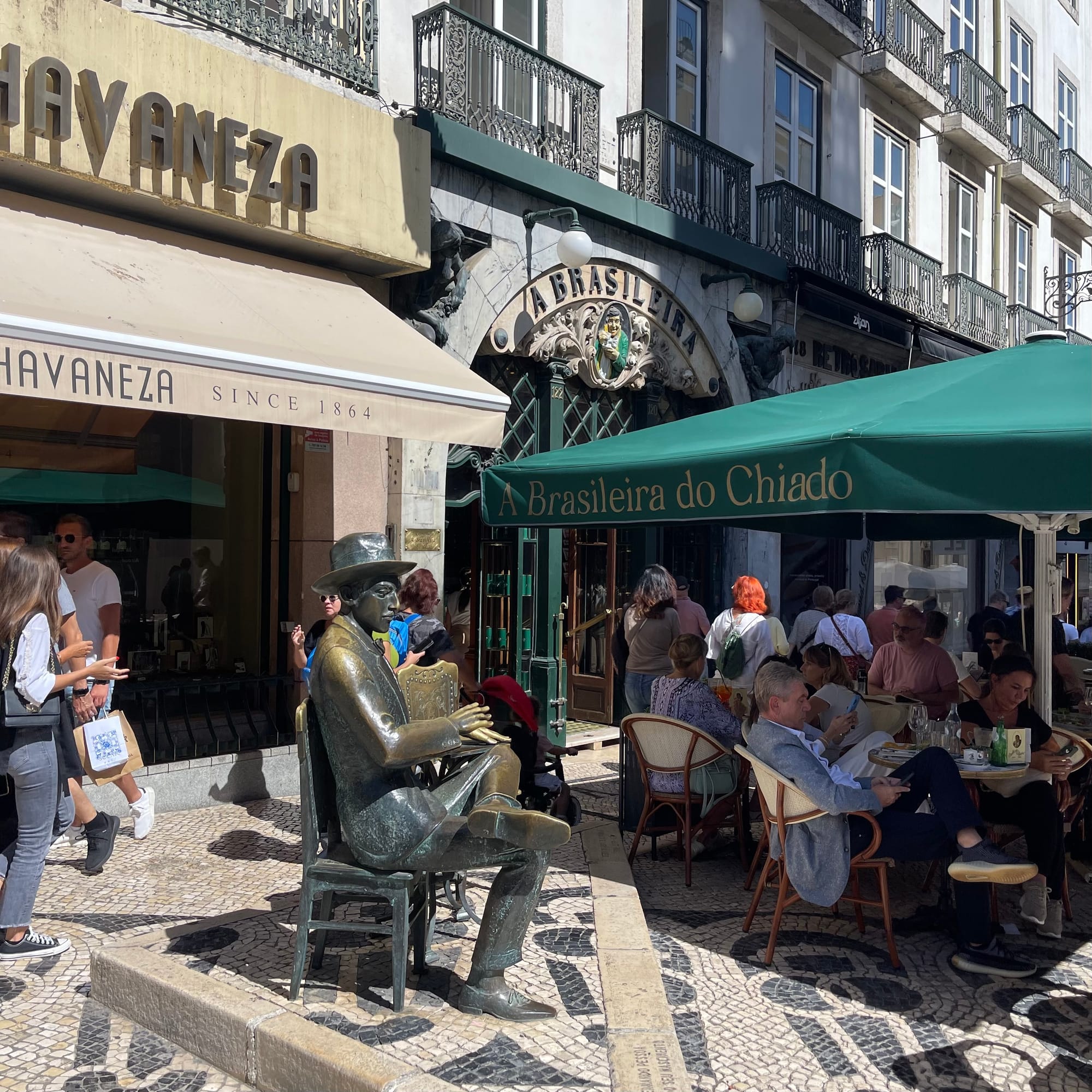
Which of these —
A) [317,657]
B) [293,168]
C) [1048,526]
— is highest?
[293,168]

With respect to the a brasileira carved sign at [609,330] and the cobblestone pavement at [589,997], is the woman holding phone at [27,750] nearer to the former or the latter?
the cobblestone pavement at [589,997]

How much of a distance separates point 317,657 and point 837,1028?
2229 millimetres

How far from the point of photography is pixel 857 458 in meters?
4.23

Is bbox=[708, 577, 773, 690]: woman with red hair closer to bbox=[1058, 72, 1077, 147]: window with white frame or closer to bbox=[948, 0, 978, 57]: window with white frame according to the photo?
bbox=[948, 0, 978, 57]: window with white frame

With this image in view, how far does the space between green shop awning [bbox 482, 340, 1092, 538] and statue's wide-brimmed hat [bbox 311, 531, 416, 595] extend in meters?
1.57

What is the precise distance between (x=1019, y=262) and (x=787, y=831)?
1946 cm

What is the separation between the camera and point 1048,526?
17.5 ft

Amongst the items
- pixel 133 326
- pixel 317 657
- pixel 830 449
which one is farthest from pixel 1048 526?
pixel 133 326

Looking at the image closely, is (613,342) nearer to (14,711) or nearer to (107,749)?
(107,749)

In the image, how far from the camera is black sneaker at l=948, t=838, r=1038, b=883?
4.23 metres

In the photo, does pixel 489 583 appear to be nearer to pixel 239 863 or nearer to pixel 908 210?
pixel 239 863

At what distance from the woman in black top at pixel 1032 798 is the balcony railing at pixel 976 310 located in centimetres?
1336

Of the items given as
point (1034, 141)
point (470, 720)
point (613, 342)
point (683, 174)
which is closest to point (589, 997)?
point (470, 720)

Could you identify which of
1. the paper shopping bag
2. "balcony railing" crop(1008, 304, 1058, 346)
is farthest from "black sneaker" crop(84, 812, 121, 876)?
"balcony railing" crop(1008, 304, 1058, 346)
